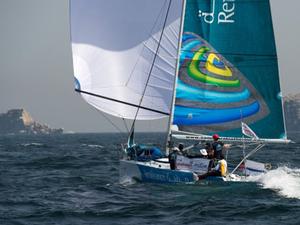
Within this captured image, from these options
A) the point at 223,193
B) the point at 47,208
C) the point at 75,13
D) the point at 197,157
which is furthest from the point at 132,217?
the point at 75,13

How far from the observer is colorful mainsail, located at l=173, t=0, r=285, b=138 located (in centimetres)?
2441

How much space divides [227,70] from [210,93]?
102 centimetres

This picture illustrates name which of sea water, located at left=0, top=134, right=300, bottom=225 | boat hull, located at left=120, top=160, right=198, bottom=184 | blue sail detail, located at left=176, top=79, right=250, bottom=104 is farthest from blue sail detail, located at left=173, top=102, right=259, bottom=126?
sea water, located at left=0, top=134, right=300, bottom=225

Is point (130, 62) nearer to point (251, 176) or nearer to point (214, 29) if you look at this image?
point (214, 29)

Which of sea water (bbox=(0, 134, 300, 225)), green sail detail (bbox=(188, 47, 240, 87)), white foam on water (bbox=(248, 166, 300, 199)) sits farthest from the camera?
green sail detail (bbox=(188, 47, 240, 87))

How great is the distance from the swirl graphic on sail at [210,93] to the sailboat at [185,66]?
0.12 ft

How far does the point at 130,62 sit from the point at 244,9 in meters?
4.44

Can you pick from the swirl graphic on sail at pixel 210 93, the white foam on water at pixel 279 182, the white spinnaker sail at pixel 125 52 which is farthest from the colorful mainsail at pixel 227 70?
the white foam on water at pixel 279 182

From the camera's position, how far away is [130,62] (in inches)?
963

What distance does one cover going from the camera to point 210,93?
24750 millimetres

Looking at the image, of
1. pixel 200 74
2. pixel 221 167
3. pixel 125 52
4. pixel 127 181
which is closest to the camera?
pixel 221 167

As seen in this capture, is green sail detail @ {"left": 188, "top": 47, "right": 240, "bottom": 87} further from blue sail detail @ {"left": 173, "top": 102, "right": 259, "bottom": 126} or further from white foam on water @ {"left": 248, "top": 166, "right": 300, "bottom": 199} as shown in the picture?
white foam on water @ {"left": 248, "top": 166, "right": 300, "bottom": 199}

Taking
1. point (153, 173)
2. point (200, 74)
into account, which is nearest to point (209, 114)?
point (200, 74)

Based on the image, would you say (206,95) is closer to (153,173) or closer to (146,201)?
(153,173)
